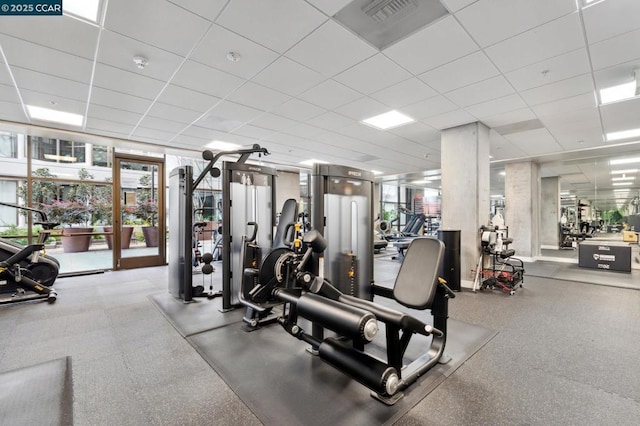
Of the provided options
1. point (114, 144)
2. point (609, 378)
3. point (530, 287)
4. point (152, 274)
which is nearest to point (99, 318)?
point (152, 274)

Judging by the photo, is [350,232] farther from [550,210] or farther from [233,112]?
[550,210]

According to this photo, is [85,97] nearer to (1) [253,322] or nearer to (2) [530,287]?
(1) [253,322]

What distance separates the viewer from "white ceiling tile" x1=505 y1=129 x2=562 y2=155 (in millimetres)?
5665

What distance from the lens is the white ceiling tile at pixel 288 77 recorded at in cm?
322

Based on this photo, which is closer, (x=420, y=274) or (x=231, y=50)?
(x=420, y=274)

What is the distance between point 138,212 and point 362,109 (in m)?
5.95

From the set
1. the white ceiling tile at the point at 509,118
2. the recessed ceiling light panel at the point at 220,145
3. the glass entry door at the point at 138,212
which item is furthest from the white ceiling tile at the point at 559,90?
the glass entry door at the point at 138,212

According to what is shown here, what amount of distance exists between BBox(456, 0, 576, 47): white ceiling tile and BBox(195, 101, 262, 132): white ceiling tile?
10.5 ft

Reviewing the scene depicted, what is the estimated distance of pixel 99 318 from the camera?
3.63 meters

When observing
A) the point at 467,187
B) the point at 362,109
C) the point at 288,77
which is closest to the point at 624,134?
the point at 467,187

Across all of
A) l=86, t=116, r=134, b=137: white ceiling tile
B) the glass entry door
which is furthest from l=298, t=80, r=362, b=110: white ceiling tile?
the glass entry door

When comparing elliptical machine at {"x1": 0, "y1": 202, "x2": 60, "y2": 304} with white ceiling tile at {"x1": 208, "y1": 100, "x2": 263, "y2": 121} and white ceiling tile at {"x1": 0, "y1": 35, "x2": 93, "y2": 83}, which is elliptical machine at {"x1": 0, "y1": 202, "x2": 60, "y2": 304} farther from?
white ceiling tile at {"x1": 208, "y1": 100, "x2": 263, "y2": 121}

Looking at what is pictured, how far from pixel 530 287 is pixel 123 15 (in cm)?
695

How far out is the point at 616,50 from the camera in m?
2.82
